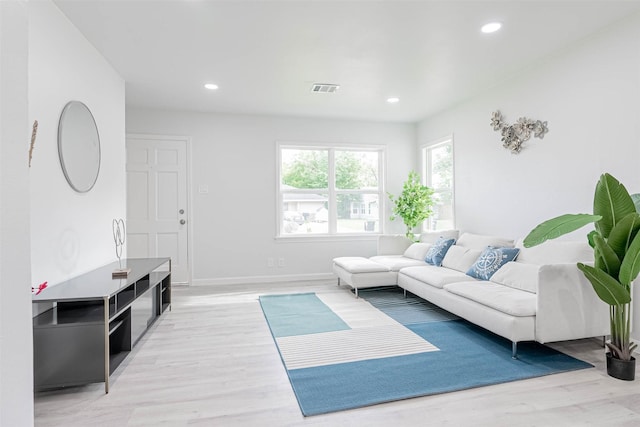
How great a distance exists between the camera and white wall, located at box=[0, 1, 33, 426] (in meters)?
0.79

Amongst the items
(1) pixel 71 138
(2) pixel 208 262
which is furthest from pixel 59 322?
(2) pixel 208 262

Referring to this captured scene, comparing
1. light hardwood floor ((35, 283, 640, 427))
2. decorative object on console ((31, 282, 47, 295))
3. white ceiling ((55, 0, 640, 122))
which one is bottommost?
light hardwood floor ((35, 283, 640, 427))

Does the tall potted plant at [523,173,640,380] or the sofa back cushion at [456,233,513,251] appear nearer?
the tall potted plant at [523,173,640,380]

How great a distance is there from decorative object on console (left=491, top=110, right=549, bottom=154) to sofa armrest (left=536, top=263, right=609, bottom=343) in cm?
165

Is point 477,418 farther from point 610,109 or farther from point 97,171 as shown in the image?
point 97,171

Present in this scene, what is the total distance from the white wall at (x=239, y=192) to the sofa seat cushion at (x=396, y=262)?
0.98 meters

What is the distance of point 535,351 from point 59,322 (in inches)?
130

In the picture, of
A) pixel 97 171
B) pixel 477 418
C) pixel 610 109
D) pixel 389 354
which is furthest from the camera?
pixel 97 171

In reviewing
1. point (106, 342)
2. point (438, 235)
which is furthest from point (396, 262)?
point (106, 342)

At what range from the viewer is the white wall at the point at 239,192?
206 inches

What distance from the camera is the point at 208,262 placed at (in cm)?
526

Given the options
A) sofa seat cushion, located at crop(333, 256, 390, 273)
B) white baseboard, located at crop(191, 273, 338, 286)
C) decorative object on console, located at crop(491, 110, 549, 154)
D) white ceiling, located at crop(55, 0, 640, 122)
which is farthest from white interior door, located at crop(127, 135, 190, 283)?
decorative object on console, located at crop(491, 110, 549, 154)

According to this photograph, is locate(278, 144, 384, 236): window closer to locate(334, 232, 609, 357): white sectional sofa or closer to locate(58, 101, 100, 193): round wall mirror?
locate(334, 232, 609, 357): white sectional sofa

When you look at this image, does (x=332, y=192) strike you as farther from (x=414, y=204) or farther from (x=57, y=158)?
(x=57, y=158)
